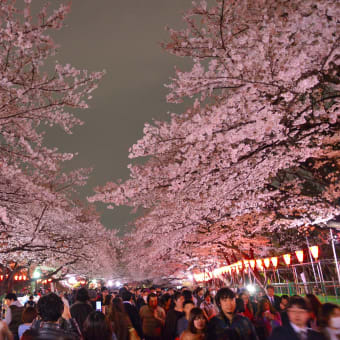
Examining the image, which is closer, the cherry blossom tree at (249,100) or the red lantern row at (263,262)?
the cherry blossom tree at (249,100)

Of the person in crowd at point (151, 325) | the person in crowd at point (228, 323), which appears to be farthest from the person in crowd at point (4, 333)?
the person in crowd at point (228, 323)

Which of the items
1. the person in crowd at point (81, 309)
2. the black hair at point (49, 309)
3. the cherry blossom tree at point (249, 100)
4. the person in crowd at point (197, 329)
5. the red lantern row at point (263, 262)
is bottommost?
the red lantern row at point (263, 262)

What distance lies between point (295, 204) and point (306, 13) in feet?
31.2

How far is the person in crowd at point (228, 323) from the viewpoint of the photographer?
150 inches

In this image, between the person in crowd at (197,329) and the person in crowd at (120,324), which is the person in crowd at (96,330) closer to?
the person in crowd at (197,329)

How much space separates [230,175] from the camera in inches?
395

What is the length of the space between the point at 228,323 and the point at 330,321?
137 centimetres

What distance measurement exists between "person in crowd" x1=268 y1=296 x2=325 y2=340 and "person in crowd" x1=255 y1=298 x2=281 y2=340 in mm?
2315

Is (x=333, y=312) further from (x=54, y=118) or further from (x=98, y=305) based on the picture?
(x=54, y=118)

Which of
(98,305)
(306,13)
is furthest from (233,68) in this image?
(98,305)

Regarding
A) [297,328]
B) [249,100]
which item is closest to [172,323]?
[297,328]

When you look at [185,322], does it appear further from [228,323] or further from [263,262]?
[263,262]

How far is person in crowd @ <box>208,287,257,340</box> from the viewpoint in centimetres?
382

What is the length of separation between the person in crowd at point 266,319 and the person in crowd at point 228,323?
1.81 meters
